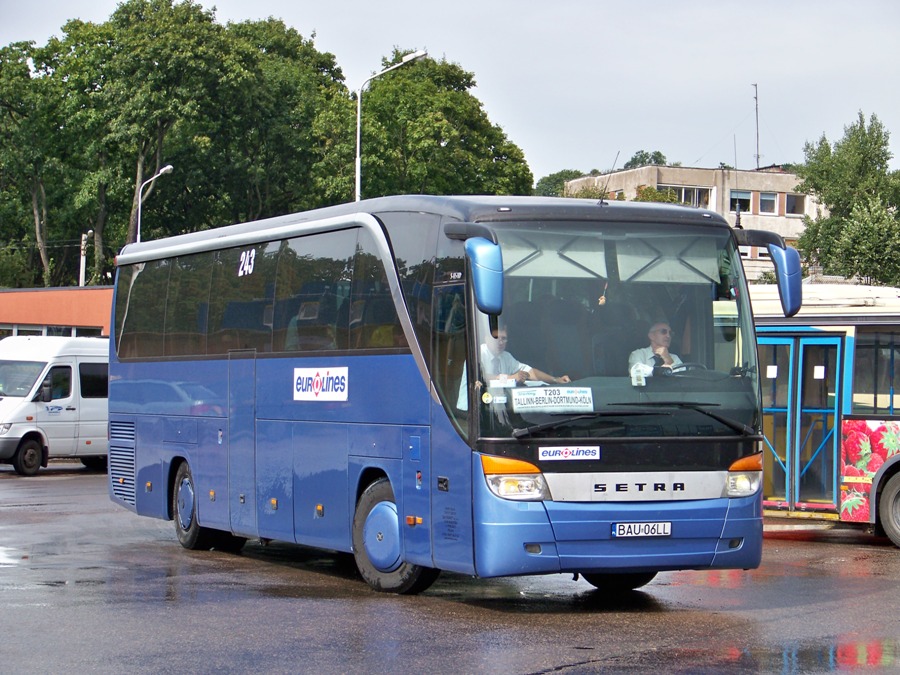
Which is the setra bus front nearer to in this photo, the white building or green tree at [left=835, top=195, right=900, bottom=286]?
green tree at [left=835, top=195, right=900, bottom=286]

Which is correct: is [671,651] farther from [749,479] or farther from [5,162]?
[5,162]

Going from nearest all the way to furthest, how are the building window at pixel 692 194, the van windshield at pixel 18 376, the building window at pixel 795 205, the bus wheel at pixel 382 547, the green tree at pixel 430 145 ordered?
the bus wheel at pixel 382 547
the van windshield at pixel 18 376
the green tree at pixel 430 145
the building window at pixel 692 194
the building window at pixel 795 205

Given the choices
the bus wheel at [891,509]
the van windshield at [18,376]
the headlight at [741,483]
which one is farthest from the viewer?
the van windshield at [18,376]

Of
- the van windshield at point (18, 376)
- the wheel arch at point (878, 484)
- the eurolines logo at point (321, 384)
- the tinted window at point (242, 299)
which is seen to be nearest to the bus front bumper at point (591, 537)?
the eurolines logo at point (321, 384)

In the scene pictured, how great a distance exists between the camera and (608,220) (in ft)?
35.1

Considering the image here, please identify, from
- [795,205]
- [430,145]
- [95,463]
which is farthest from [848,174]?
[95,463]

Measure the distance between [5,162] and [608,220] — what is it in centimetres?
5560

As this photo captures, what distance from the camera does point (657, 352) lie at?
1032cm

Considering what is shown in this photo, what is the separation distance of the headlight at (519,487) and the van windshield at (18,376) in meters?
19.5

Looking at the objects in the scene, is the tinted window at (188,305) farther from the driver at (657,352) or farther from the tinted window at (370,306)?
the driver at (657,352)

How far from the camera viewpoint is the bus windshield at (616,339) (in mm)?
10023

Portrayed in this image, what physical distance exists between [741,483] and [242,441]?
553cm

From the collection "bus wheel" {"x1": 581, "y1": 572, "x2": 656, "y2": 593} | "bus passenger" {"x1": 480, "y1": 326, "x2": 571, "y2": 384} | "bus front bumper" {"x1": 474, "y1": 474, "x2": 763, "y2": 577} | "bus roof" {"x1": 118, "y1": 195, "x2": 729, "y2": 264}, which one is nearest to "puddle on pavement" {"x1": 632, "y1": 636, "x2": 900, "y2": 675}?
"bus front bumper" {"x1": 474, "y1": 474, "x2": 763, "y2": 577}

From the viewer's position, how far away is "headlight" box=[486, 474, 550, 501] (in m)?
9.95
